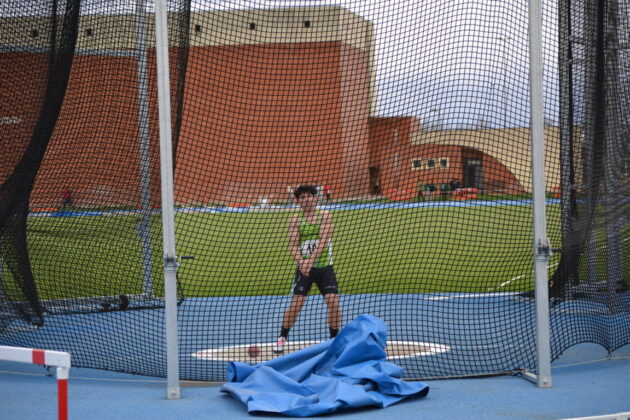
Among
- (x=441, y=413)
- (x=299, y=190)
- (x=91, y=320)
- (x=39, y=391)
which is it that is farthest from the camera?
(x=91, y=320)

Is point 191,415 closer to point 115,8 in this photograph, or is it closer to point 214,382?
point 214,382

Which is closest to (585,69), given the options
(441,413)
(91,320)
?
(441,413)

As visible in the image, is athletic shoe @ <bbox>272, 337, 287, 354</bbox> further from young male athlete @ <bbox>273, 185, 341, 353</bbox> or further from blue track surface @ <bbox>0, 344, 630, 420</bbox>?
blue track surface @ <bbox>0, 344, 630, 420</bbox>

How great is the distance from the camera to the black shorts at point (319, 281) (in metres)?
7.17

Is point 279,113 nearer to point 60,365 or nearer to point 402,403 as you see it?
point 402,403

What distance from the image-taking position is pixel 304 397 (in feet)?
16.5

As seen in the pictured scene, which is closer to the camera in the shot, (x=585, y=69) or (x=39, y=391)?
(x=39, y=391)

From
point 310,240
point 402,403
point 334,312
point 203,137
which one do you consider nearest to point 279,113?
point 310,240

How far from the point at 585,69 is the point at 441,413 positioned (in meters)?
4.27

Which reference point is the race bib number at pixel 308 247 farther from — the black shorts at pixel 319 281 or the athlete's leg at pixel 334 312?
the athlete's leg at pixel 334 312

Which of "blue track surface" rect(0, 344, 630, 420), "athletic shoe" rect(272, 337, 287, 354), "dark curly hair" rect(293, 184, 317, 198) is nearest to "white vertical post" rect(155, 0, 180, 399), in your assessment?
"blue track surface" rect(0, 344, 630, 420)

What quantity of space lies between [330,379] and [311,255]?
6.97 feet

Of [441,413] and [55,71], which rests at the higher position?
[55,71]

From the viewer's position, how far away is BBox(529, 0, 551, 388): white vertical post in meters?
5.75
